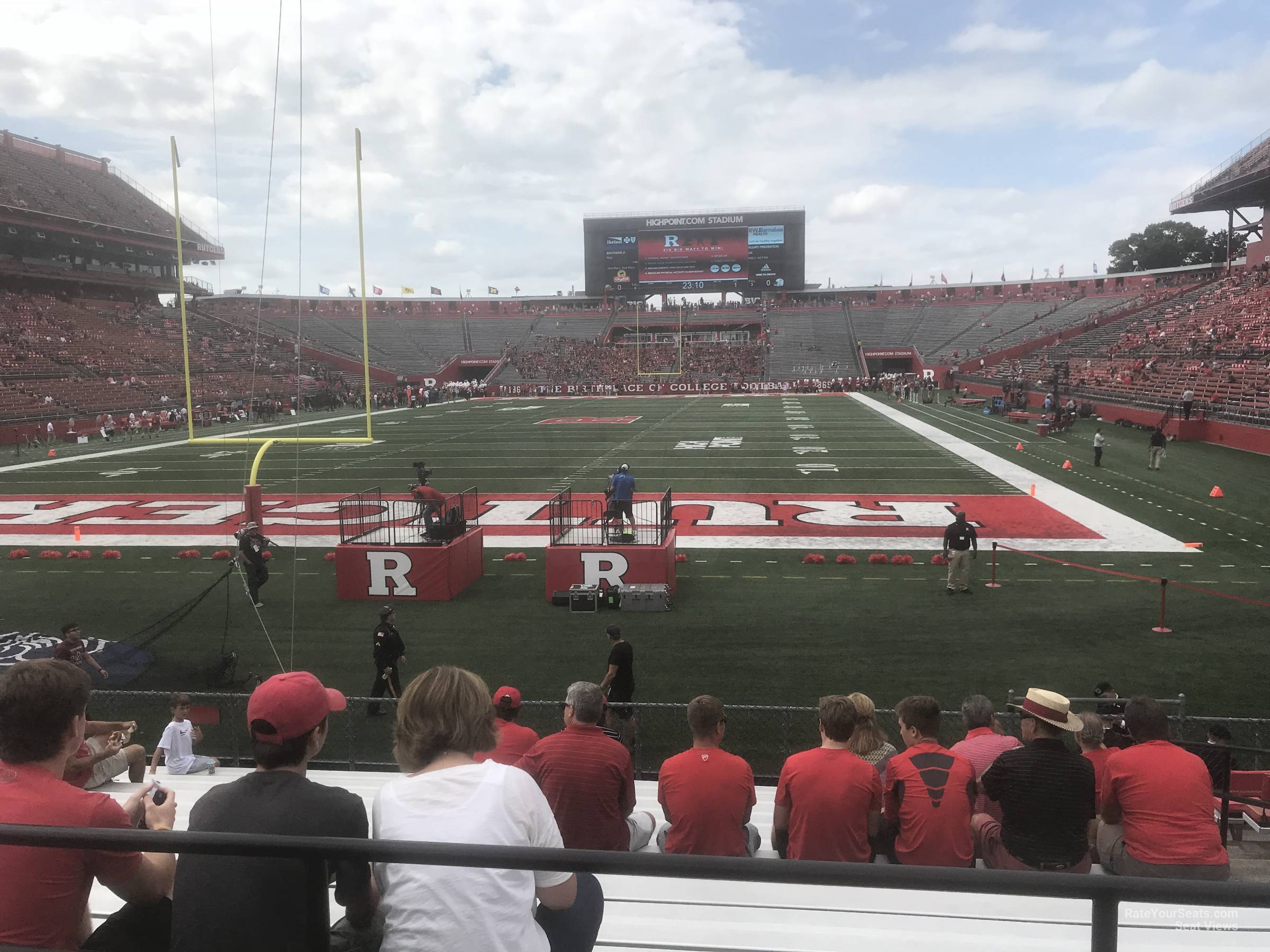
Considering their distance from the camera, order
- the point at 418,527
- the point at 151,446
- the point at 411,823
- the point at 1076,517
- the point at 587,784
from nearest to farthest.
Answer: the point at 411,823 < the point at 587,784 < the point at 418,527 < the point at 1076,517 < the point at 151,446

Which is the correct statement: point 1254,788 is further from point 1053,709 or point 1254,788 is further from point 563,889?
point 563,889

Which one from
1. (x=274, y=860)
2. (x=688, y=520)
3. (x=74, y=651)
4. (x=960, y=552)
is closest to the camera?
(x=274, y=860)

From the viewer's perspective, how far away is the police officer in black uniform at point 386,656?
935 centimetres

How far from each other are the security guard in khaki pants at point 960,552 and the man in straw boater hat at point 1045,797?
8812 millimetres

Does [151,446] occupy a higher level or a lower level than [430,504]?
lower

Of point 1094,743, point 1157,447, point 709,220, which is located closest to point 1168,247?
point 709,220

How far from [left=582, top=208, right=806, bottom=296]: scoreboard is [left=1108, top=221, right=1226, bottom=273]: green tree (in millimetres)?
54889

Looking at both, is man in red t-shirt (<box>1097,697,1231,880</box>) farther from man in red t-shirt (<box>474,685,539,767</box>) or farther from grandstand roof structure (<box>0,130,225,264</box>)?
grandstand roof structure (<box>0,130,225,264</box>)

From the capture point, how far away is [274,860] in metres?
2.30

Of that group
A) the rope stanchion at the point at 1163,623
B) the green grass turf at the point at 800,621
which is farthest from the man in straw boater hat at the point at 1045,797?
the rope stanchion at the point at 1163,623

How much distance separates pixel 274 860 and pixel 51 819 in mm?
765

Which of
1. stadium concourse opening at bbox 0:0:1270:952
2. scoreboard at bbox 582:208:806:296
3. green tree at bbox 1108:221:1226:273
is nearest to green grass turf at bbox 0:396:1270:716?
stadium concourse opening at bbox 0:0:1270:952

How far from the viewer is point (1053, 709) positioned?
4.34m

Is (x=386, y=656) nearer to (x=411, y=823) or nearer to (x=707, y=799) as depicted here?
(x=707, y=799)
